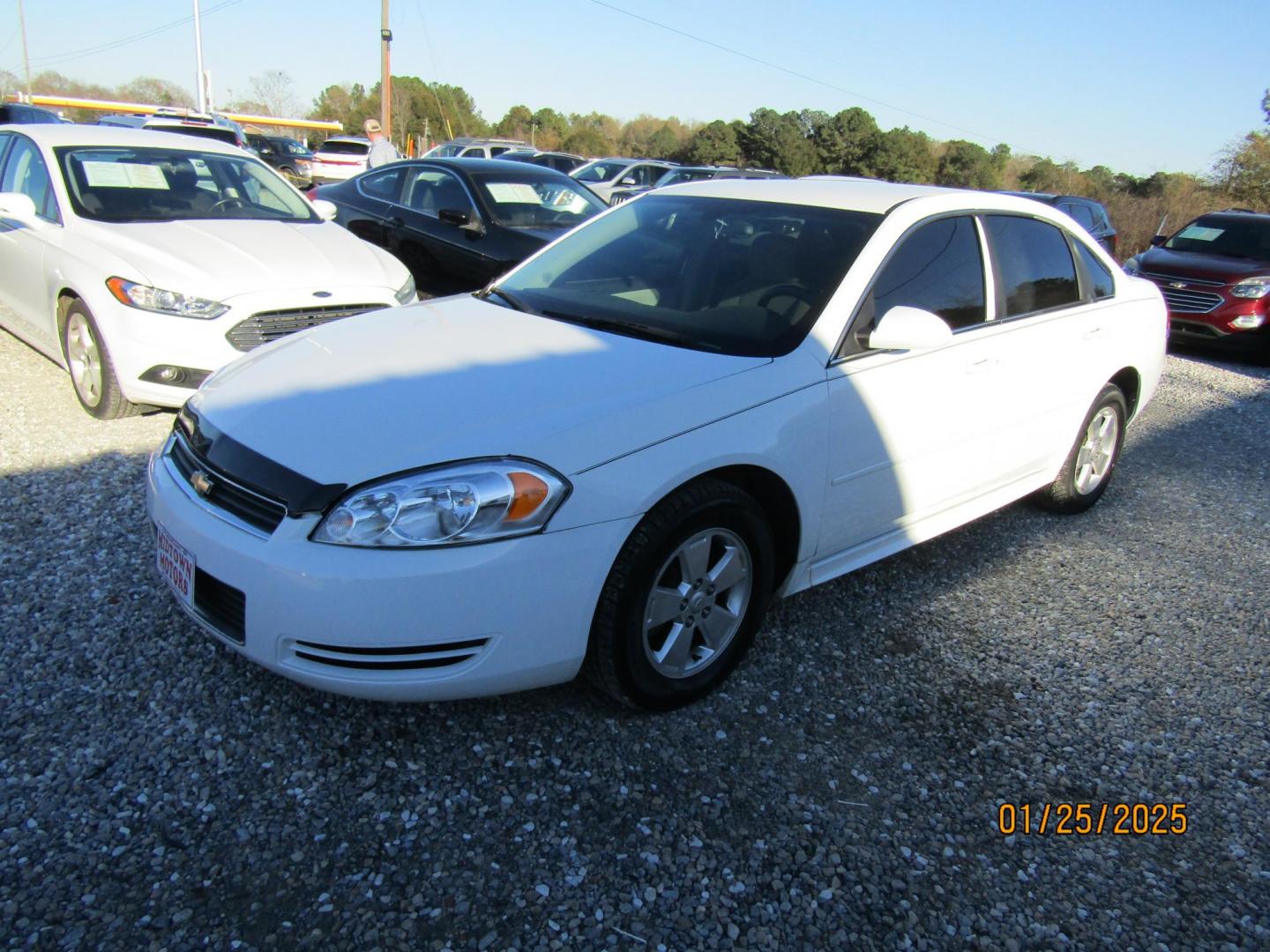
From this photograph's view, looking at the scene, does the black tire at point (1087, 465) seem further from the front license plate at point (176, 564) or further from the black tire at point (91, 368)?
the black tire at point (91, 368)

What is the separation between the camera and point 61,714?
2.58m

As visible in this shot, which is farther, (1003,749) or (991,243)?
(991,243)

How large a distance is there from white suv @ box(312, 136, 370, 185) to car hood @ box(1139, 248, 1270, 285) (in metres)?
18.8

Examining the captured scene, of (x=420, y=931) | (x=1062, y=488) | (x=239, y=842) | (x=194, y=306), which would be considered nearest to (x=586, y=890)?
(x=420, y=931)

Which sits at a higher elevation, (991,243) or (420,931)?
(991,243)

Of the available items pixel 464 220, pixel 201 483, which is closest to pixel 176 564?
pixel 201 483

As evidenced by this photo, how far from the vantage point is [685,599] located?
8.79 ft

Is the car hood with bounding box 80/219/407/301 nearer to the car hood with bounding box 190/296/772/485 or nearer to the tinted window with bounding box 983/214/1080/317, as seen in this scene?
the car hood with bounding box 190/296/772/485

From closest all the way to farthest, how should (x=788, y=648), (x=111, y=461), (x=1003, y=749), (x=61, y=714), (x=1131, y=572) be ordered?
(x=61, y=714), (x=1003, y=749), (x=788, y=648), (x=1131, y=572), (x=111, y=461)

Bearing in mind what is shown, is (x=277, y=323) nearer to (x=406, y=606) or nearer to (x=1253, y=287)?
(x=406, y=606)

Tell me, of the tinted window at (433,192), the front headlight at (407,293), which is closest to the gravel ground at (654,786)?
the front headlight at (407,293)

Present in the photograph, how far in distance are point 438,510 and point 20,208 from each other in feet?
15.0

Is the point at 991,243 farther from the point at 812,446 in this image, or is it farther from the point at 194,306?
the point at 194,306

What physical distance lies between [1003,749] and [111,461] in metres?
4.10
